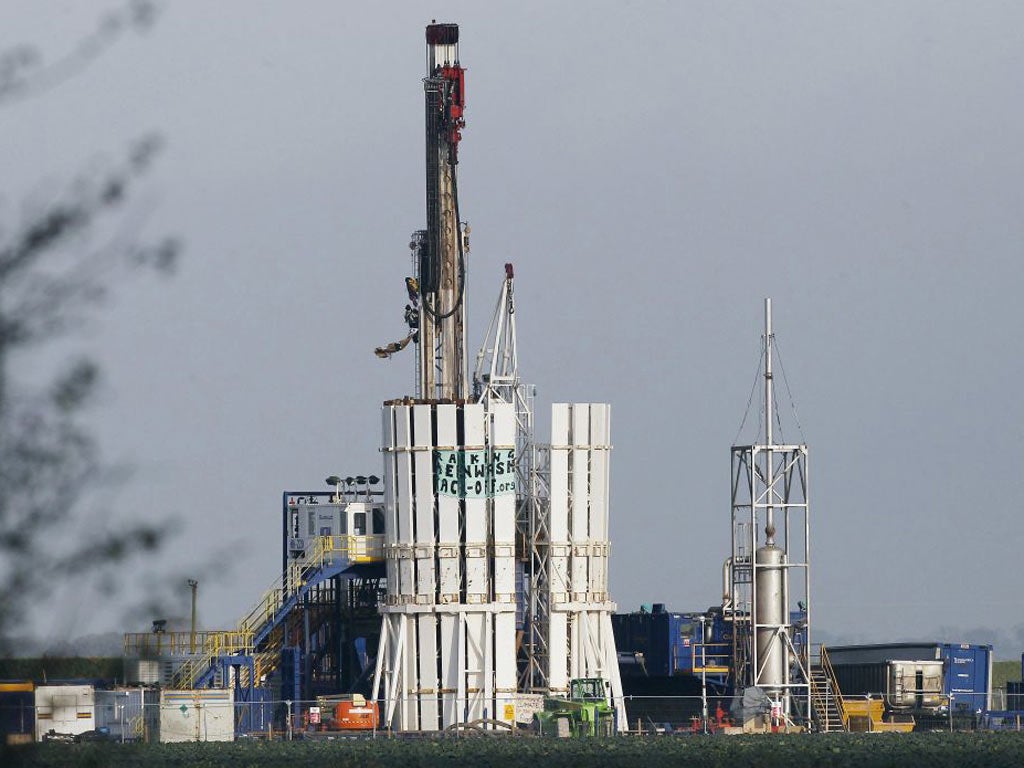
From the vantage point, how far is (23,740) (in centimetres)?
1527

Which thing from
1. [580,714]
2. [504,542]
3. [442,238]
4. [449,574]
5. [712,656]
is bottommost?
Answer: [580,714]

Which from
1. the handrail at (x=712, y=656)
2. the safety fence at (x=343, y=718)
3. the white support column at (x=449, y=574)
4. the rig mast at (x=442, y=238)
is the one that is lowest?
the safety fence at (x=343, y=718)

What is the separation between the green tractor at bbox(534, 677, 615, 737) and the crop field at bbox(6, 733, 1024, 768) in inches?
141

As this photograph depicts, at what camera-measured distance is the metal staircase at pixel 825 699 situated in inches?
2936

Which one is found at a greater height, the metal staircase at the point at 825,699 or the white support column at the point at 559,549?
the white support column at the point at 559,549

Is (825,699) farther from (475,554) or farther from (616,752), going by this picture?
(616,752)

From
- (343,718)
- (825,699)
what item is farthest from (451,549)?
(825,699)

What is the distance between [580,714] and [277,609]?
555 inches

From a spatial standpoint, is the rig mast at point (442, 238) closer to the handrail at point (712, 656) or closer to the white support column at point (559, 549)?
the white support column at point (559, 549)

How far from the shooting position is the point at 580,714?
69062mm

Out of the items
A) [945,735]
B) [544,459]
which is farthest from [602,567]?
[945,735]

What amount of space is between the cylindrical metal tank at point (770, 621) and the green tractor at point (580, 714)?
19.6 ft

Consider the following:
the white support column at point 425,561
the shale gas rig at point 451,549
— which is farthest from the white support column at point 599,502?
the white support column at point 425,561

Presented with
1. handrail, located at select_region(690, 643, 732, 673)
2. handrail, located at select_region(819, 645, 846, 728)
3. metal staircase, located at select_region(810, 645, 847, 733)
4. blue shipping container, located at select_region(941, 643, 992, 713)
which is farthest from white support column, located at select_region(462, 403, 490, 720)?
blue shipping container, located at select_region(941, 643, 992, 713)
